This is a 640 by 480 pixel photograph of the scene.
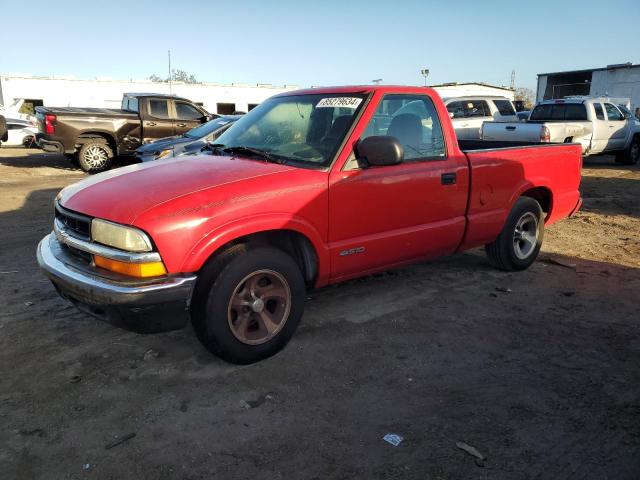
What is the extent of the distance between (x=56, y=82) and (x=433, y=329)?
103 ft

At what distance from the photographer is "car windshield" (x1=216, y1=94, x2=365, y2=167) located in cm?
374

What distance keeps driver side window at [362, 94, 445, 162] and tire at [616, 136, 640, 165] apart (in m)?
13.2

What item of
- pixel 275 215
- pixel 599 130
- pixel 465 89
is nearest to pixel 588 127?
pixel 599 130

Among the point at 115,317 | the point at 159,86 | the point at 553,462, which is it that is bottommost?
the point at 553,462

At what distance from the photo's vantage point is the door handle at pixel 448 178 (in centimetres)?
422

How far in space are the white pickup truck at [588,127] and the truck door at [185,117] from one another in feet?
25.2

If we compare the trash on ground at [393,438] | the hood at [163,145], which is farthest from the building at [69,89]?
the trash on ground at [393,438]

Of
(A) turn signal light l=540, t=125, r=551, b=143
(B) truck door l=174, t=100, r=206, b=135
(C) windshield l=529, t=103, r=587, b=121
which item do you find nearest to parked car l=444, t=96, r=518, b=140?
(C) windshield l=529, t=103, r=587, b=121

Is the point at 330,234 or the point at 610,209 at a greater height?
the point at 330,234

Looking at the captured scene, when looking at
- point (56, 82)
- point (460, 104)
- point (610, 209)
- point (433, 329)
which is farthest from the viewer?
point (56, 82)

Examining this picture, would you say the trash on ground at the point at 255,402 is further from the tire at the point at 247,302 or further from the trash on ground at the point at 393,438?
the trash on ground at the point at 393,438

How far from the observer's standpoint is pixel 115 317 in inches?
114

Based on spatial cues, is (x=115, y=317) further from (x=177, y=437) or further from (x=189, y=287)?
(x=177, y=437)

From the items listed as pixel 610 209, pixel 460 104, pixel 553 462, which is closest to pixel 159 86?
pixel 460 104
